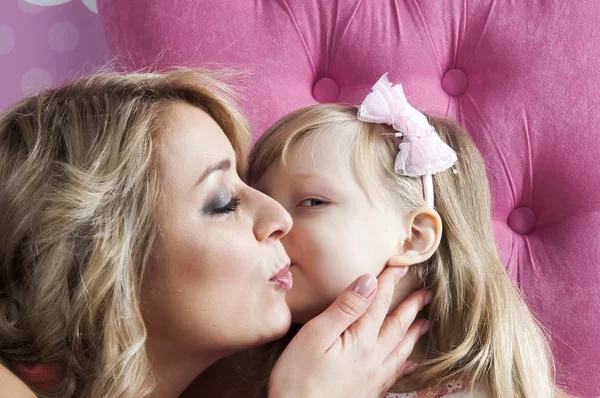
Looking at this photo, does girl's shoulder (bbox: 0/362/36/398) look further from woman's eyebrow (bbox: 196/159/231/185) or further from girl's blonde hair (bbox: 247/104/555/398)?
girl's blonde hair (bbox: 247/104/555/398)

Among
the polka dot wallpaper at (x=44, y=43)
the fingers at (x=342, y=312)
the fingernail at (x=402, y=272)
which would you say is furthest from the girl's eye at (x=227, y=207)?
the polka dot wallpaper at (x=44, y=43)

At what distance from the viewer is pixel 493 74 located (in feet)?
4.95

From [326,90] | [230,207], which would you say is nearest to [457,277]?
[230,207]

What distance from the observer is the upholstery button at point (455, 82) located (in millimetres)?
1567

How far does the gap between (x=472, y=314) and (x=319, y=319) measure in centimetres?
29

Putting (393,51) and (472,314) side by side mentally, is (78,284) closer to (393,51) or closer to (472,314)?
(472,314)

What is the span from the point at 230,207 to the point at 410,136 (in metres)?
0.37

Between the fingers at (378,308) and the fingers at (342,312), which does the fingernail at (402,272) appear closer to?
the fingers at (378,308)

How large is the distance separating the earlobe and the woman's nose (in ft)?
0.75

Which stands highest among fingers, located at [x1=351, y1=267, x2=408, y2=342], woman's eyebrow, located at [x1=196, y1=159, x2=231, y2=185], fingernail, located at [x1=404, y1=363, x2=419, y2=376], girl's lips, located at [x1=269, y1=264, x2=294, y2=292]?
woman's eyebrow, located at [x1=196, y1=159, x2=231, y2=185]

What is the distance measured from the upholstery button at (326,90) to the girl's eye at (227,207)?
54 cm

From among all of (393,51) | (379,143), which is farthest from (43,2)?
(379,143)

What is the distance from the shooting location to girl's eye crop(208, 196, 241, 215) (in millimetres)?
1083

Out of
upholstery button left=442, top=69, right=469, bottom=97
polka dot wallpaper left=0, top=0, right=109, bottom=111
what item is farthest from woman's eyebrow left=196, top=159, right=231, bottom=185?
polka dot wallpaper left=0, top=0, right=109, bottom=111
